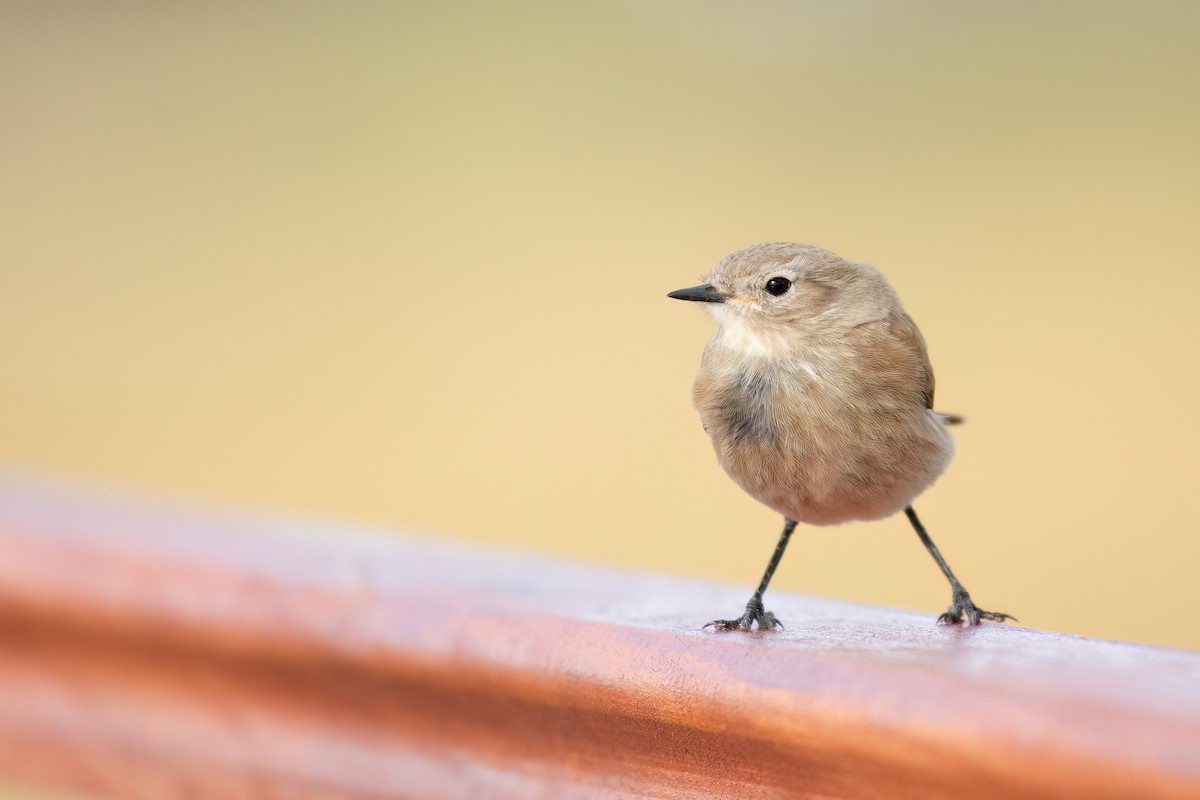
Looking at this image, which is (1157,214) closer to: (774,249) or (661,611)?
(774,249)

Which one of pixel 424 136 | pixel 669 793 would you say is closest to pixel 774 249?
pixel 669 793

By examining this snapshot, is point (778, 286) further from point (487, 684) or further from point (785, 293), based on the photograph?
point (487, 684)

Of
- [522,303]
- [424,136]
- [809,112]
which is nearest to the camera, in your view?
[809,112]

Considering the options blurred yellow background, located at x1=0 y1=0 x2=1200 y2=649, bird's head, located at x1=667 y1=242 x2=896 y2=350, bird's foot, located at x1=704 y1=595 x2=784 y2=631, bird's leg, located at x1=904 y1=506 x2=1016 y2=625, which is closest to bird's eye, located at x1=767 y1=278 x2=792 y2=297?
bird's head, located at x1=667 y1=242 x2=896 y2=350

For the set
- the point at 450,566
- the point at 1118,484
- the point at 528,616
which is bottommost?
the point at 528,616

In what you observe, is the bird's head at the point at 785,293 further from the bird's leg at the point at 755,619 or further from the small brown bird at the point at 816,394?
the bird's leg at the point at 755,619

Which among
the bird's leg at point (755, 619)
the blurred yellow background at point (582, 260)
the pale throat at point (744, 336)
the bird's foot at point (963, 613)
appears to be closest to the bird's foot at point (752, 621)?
the bird's leg at point (755, 619)
